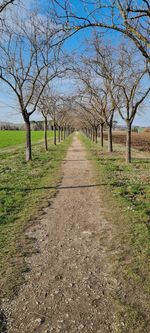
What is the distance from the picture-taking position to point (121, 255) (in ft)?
16.0

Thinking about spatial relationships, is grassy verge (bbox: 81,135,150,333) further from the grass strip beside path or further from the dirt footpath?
the grass strip beside path

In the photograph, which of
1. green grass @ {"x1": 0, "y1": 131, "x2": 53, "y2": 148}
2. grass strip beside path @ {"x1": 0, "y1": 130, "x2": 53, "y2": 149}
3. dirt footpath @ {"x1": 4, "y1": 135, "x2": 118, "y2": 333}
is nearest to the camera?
dirt footpath @ {"x1": 4, "y1": 135, "x2": 118, "y2": 333}

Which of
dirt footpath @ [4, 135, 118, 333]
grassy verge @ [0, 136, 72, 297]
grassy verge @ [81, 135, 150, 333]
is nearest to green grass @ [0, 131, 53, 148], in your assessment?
grassy verge @ [0, 136, 72, 297]

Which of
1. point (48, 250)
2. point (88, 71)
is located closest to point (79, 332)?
point (48, 250)

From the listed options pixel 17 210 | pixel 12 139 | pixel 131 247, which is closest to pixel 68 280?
pixel 131 247

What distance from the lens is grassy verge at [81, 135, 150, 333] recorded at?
11.0 ft

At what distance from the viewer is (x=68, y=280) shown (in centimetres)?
414

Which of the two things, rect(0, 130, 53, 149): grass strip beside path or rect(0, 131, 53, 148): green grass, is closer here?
rect(0, 130, 53, 149): grass strip beside path

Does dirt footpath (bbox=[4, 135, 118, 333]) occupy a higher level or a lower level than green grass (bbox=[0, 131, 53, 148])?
lower

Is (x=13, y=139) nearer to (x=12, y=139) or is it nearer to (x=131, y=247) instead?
(x=12, y=139)

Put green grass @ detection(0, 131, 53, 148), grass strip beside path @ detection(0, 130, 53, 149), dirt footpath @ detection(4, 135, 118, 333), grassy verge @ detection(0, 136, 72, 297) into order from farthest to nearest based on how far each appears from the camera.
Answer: green grass @ detection(0, 131, 53, 148) → grass strip beside path @ detection(0, 130, 53, 149) → grassy verge @ detection(0, 136, 72, 297) → dirt footpath @ detection(4, 135, 118, 333)

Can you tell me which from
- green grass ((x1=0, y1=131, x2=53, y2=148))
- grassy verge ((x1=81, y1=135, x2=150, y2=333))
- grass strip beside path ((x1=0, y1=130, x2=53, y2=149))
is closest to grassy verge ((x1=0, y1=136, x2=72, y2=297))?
grassy verge ((x1=81, y1=135, x2=150, y2=333))

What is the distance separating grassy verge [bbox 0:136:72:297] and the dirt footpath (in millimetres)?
250

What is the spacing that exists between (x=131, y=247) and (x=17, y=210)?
3595 mm
